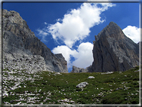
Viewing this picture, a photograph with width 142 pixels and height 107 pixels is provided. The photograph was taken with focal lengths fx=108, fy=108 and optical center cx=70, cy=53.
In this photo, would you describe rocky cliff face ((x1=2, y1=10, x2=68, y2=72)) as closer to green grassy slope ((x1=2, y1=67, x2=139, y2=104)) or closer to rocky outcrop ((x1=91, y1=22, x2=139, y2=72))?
green grassy slope ((x1=2, y1=67, x2=139, y2=104))

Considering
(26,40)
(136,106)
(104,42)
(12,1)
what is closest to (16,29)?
(26,40)

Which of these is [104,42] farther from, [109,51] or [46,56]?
[46,56]

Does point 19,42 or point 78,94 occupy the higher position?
point 19,42

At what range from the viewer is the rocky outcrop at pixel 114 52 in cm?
12838

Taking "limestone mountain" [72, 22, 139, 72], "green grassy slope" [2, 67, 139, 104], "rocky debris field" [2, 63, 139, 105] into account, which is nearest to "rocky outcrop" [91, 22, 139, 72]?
"limestone mountain" [72, 22, 139, 72]

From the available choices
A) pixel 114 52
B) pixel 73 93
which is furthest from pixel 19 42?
pixel 114 52

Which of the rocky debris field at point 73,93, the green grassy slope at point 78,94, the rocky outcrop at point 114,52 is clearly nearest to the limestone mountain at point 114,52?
the rocky outcrop at point 114,52

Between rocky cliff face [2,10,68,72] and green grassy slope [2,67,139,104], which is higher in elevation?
rocky cliff face [2,10,68,72]

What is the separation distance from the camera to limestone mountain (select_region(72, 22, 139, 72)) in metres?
128

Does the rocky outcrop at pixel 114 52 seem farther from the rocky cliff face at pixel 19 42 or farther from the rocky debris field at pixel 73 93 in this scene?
the rocky debris field at pixel 73 93

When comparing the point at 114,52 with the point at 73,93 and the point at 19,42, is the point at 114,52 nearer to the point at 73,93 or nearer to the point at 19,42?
the point at 19,42

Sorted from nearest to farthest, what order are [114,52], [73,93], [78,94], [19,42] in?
[78,94]
[73,93]
[19,42]
[114,52]

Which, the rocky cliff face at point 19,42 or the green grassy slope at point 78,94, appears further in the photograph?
the rocky cliff face at point 19,42

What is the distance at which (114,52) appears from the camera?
446 ft
